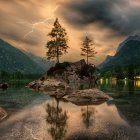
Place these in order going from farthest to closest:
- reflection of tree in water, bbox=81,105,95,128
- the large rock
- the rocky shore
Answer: the rocky shore → the large rock → reflection of tree in water, bbox=81,105,95,128

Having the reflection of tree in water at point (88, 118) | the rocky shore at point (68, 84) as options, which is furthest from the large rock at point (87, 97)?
the reflection of tree in water at point (88, 118)

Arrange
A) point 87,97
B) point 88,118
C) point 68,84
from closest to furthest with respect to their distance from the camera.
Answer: point 88,118 → point 87,97 → point 68,84

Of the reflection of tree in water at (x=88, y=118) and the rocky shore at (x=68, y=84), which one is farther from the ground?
the rocky shore at (x=68, y=84)

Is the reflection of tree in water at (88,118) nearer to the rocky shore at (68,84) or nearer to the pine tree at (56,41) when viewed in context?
the rocky shore at (68,84)

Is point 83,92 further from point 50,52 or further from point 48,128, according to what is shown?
point 50,52

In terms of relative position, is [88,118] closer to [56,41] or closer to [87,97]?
[87,97]

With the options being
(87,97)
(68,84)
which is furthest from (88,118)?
(68,84)

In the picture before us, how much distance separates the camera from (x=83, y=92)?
1705 inches

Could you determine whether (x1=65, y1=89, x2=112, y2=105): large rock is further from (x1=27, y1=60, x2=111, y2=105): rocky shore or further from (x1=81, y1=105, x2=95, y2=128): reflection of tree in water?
(x1=81, y1=105, x2=95, y2=128): reflection of tree in water

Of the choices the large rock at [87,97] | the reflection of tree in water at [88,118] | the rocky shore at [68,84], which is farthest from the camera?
the rocky shore at [68,84]

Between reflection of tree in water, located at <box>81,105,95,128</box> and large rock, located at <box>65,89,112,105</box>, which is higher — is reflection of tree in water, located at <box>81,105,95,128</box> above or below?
below

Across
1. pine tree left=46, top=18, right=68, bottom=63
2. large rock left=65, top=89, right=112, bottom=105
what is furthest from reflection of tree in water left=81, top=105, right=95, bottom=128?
pine tree left=46, top=18, right=68, bottom=63

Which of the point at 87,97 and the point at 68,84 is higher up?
the point at 68,84

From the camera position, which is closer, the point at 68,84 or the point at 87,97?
the point at 87,97
